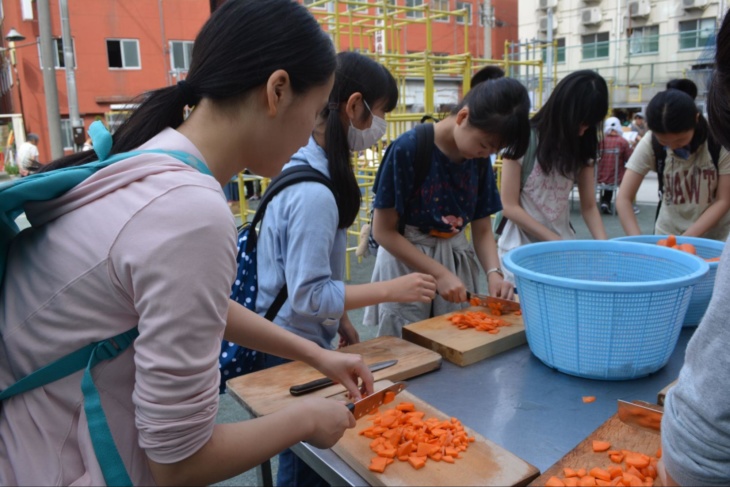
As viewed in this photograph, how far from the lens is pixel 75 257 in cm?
74

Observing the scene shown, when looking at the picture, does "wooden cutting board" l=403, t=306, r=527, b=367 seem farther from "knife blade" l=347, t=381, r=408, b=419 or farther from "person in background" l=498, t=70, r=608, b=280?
"person in background" l=498, t=70, r=608, b=280

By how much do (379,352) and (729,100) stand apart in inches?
43.3

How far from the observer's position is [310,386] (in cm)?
137

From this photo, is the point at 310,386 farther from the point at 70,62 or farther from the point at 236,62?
the point at 70,62

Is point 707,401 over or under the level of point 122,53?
under

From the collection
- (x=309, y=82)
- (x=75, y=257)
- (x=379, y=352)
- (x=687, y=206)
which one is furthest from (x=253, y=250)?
(x=687, y=206)

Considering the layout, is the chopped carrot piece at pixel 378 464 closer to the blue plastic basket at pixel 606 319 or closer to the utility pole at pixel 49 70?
the blue plastic basket at pixel 606 319

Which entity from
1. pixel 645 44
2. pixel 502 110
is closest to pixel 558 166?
pixel 502 110

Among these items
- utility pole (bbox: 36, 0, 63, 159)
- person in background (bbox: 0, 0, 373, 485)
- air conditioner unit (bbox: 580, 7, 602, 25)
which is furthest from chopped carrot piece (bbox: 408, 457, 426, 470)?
air conditioner unit (bbox: 580, 7, 602, 25)

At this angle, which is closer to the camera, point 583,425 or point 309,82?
point 309,82

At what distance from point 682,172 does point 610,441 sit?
82.8 inches

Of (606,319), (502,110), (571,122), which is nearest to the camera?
(606,319)

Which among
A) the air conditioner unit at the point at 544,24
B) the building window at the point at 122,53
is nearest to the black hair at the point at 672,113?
the building window at the point at 122,53

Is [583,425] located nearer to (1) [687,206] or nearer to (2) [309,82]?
(2) [309,82]
